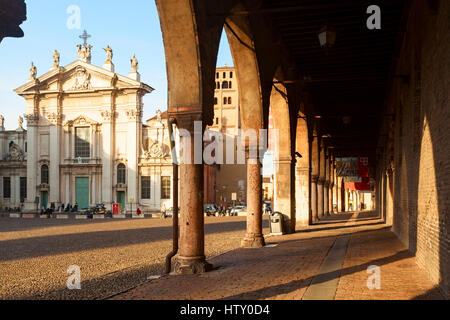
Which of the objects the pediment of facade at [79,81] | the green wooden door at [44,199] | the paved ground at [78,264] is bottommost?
the green wooden door at [44,199]

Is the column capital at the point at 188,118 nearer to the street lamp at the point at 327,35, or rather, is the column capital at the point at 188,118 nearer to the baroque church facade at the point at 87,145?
the street lamp at the point at 327,35

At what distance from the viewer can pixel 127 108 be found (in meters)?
56.9

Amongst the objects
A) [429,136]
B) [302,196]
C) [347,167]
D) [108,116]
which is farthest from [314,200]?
[108,116]

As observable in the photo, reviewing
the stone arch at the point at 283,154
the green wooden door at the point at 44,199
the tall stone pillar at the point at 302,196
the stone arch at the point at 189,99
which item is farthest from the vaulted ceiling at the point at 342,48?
the green wooden door at the point at 44,199

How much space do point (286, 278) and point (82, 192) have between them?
52.9 metres

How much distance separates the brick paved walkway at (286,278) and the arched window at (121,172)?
45.5 meters

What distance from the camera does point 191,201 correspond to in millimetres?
9375

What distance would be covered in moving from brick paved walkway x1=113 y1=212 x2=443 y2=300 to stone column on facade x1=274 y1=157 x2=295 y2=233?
6.07 meters

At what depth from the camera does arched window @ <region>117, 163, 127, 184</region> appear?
57062mm

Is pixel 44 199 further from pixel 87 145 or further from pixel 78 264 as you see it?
pixel 78 264

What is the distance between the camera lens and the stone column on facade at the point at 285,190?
62.3 ft

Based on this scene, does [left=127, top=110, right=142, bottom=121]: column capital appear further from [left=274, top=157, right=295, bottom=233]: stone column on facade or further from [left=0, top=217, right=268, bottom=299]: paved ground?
[left=274, top=157, right=295, bottom=233]: stone column on facade
